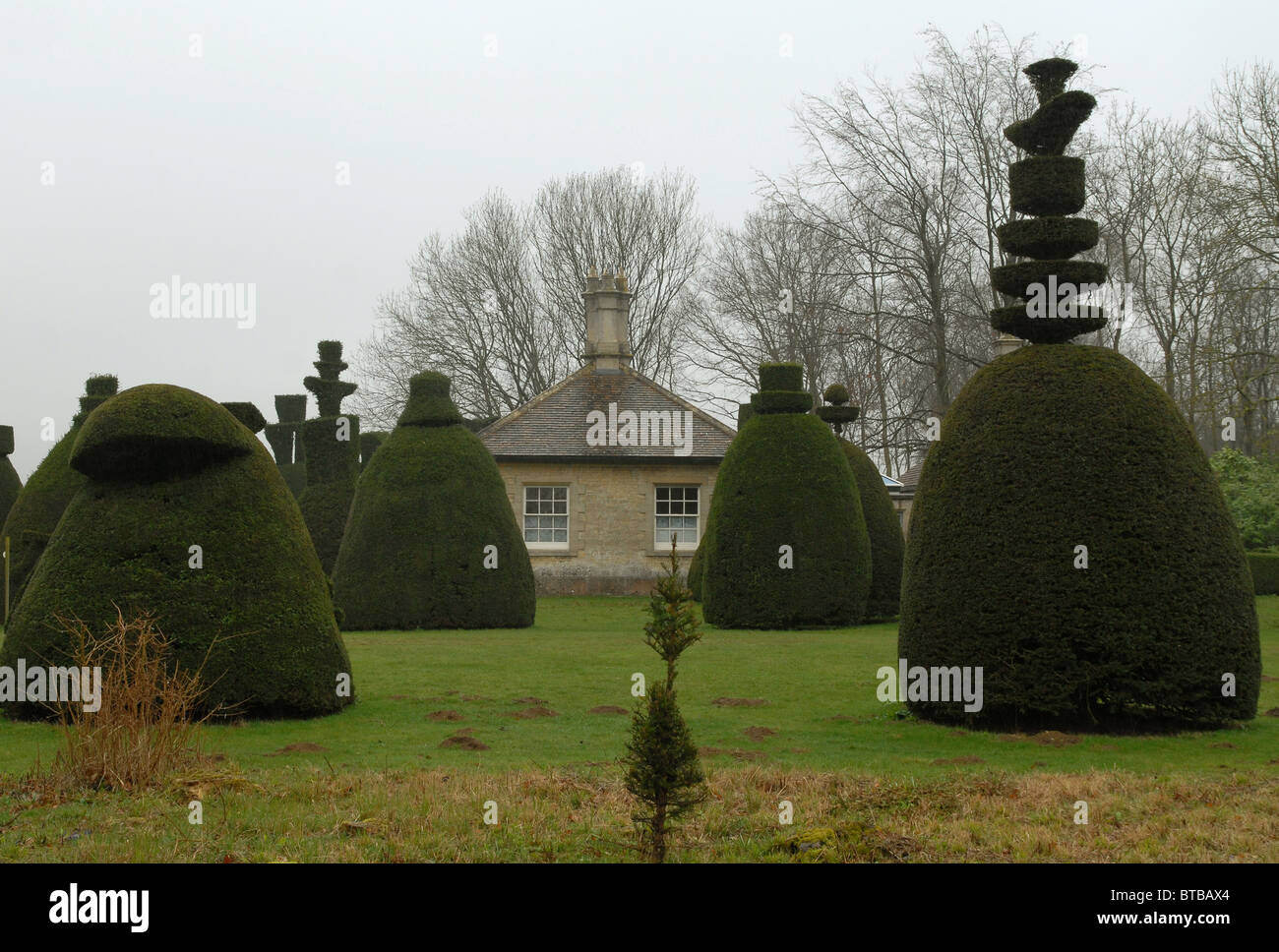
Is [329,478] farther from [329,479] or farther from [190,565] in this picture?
[190,565]

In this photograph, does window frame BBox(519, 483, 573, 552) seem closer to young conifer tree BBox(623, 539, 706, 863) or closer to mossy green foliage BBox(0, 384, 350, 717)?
mossy green foliage BBox(0, 384, 350, 717)

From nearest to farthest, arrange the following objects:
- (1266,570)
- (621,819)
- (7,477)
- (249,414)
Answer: (621,819) → (249,414) → (1266,570) → (7,477)

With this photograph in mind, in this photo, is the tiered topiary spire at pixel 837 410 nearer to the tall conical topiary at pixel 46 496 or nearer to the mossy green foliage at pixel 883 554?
the mossy green foliage at pixel 883 554

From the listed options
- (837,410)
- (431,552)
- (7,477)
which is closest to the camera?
(431,552)

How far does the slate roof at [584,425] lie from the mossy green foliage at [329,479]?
5755mm

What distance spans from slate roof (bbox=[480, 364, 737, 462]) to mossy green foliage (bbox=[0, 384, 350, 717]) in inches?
743

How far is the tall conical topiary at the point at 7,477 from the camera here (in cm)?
2803

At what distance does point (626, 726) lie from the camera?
1041 centimetres

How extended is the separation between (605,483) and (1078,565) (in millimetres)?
21247

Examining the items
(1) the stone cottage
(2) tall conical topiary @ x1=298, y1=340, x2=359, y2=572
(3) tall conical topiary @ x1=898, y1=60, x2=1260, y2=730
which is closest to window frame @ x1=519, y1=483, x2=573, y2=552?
(1) the stone cottage

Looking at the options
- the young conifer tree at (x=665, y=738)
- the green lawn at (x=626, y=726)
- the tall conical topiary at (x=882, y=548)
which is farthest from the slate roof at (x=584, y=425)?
the young conifer tree at (x=665, y=738)

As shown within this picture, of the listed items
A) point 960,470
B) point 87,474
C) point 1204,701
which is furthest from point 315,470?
point 1204,701

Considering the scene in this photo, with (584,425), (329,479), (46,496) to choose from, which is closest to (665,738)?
(46,496)
